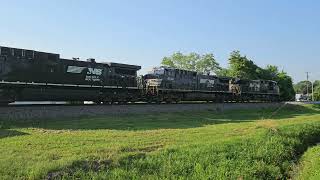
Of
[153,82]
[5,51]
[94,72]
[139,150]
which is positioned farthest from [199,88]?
[139,150]

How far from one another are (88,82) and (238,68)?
56.8 m

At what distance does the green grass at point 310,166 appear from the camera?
16.6m

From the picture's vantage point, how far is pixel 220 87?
5078 centimetres

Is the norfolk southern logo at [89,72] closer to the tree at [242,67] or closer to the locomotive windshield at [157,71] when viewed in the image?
the locomotive windshield at [157,71]

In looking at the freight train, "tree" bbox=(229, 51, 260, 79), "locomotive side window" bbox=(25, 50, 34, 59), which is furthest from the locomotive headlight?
"tree" bbox=(229, 51, 260, 79)

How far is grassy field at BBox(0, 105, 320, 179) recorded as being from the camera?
13875 mm

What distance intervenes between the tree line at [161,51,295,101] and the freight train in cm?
3393

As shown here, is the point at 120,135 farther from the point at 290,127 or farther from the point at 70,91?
the point at 290,127

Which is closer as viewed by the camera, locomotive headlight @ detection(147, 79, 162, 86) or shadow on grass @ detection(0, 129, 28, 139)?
shadow on grass @ detection(0, 129, 28, 139)

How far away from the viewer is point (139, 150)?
17156mm

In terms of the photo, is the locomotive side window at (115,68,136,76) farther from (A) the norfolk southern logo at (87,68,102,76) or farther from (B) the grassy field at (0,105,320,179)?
(B) the grassy field at (0,105,320,179)

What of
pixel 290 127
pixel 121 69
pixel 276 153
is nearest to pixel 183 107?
pixel 121 69

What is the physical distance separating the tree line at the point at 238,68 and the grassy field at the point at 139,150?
173 ft

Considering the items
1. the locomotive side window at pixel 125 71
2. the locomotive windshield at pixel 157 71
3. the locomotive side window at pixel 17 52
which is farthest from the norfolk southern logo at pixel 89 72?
the locomotive windshield at pixel 157 71
